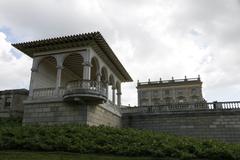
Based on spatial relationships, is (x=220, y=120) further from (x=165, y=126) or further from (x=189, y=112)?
(x=165, y=126)

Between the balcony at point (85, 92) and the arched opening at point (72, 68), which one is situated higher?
the arched opening at point (72, 68)

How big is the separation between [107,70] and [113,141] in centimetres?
1256

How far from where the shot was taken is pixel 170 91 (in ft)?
221

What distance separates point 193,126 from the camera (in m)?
24.1

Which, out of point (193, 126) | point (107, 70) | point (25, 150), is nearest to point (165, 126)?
point (193, 126)

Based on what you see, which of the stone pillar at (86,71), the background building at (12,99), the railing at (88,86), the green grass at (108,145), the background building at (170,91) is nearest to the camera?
the green grass at (108,145)

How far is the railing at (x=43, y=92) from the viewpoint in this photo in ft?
68.9

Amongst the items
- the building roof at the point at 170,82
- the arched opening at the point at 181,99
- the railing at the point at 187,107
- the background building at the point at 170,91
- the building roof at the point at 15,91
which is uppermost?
the building roof at the point at 170,82

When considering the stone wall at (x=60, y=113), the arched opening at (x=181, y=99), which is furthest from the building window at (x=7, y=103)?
the arched opening at (x=181, y=99)

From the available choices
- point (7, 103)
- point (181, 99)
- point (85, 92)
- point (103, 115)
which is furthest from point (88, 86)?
point (181, 99)

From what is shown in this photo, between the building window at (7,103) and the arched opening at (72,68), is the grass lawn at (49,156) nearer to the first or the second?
the arched opening at (72,68)

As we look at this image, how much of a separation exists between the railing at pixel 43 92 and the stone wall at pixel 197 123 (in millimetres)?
8398

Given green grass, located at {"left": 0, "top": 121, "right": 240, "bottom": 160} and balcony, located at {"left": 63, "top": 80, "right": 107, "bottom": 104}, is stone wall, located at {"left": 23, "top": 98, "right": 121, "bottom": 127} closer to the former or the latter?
balcony, located at {"left": 63, "top": 80, "right": 107, "bottom": 104}

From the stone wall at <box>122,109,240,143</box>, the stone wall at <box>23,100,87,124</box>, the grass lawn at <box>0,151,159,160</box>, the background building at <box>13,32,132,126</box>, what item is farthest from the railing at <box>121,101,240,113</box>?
the grass lawn at <box>0,151,159,160</box>
